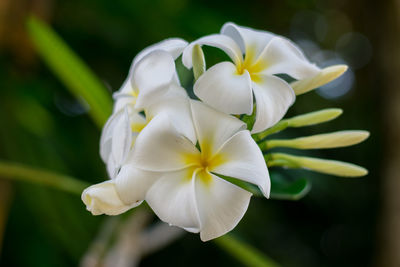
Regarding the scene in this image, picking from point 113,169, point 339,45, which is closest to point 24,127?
point 113,169

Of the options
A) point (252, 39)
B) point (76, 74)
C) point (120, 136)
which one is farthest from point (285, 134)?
point (120, 136)

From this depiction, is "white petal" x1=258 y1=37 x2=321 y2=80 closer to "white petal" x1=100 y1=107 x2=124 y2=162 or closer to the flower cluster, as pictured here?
the flower cluster

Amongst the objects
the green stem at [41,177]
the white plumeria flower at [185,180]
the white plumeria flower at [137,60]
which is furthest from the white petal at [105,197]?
the green stem at [41,177]

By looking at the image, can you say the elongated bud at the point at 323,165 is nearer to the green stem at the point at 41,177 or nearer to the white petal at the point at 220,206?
the white petal at the point at 220,206

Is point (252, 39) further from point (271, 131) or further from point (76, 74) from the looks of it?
point (76, 74)

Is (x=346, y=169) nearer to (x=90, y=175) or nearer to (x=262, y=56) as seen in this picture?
(x=262, y=56)

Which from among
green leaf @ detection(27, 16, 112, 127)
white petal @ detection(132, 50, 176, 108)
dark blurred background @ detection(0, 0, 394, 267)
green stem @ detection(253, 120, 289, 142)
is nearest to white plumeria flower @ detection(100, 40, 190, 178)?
white petal @ detection(132, 50, 176, 108)
